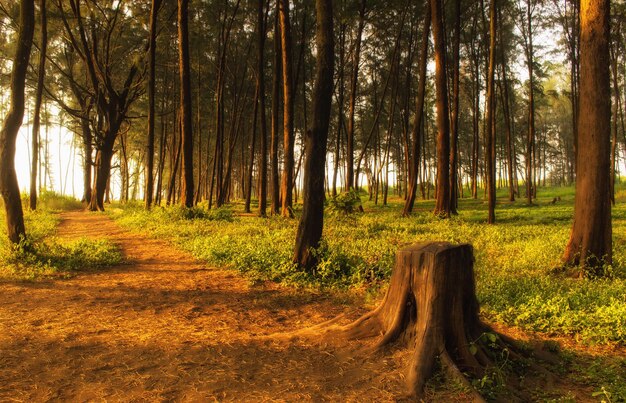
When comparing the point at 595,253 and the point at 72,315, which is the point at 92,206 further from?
the point at 595,253

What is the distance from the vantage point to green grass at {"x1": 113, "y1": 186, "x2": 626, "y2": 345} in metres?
4.88

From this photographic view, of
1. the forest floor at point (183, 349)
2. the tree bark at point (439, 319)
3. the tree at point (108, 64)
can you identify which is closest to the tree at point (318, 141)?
the forest floor at point (183, 349)

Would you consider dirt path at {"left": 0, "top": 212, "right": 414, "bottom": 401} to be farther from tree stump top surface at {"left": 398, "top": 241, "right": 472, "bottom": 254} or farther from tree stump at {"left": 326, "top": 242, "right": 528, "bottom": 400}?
tree stump top surface at {"left": 398, "top": 241, "right": 472, "bottom": 254}

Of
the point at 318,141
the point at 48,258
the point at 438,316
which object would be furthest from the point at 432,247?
the point at 48,258

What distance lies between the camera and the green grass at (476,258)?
488 centimetres

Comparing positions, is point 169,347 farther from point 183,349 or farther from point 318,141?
point 318,141

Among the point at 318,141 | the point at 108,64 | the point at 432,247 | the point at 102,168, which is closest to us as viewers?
the point at 432,247

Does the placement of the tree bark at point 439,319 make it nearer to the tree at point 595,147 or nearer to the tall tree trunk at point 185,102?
the tree at point 595,147

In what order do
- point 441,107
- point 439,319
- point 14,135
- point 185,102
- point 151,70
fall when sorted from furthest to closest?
point 151,70 → point 185,102 → point 441,107 → point 14,135 → point 439,319

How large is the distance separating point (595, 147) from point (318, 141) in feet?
15.8

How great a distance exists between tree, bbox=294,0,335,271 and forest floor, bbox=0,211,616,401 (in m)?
1.06

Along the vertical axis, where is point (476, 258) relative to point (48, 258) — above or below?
below

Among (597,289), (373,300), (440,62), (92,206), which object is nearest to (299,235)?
(373,300)

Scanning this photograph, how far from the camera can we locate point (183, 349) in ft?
13.8
